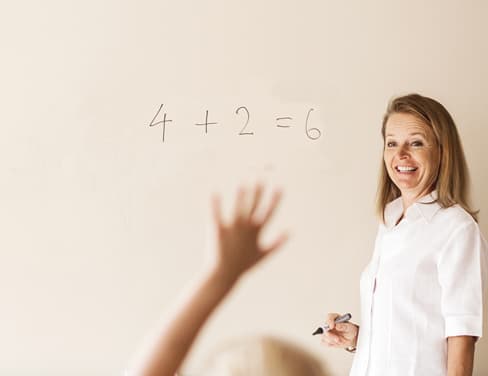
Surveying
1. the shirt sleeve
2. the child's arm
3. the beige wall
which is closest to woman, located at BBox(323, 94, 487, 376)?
the shirt sleeve

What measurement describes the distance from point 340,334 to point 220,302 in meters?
0.27

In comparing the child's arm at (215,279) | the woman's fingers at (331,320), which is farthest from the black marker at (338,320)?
the child's arm at (215,279)

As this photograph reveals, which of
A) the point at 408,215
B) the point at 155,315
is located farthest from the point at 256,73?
the point at 155,315

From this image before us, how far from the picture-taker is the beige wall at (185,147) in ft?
4.61

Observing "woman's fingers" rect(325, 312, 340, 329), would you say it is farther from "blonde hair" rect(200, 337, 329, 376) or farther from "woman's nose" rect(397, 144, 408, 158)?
"woman's nose" rect(397, 144, 408, 158)

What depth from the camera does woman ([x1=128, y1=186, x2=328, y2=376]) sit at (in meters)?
1.41

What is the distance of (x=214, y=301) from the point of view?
4.66 feet

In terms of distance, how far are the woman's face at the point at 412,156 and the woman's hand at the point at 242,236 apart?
30cm

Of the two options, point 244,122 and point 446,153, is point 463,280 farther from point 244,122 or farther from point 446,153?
point 244,122

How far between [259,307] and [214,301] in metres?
0.10

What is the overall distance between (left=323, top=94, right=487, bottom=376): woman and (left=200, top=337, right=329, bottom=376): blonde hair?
0.19 metres

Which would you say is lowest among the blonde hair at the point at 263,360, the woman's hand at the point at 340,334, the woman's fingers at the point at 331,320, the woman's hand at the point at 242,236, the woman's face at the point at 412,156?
the blonde hair at the point at 263,360

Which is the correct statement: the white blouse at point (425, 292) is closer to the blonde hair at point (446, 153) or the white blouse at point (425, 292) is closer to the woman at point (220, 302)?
the blonde hair at point (446, 153)

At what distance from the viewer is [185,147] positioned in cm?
143
